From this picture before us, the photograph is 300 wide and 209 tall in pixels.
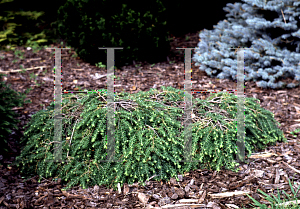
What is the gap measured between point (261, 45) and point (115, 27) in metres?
2.57

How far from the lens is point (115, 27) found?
4.85 m

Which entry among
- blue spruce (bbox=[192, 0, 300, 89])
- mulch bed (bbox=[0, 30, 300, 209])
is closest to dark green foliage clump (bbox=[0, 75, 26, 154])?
mulch bed (bbox=[0, 30, 300, 209])

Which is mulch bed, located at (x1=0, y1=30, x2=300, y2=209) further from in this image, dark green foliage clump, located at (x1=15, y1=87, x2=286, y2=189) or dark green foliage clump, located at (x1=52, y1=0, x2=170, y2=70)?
dark green foliage clump, located at (x1=52, y1=0, x2=170, y2=70)

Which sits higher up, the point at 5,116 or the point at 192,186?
→ the point at 5,116

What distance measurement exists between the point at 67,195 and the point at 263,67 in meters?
3.84

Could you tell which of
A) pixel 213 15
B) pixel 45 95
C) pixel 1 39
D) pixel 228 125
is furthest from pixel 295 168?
pixel 1 39

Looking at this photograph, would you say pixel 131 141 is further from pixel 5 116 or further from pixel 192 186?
pixel 5 116

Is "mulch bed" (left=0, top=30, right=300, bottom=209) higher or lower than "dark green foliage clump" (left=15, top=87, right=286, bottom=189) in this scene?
lower

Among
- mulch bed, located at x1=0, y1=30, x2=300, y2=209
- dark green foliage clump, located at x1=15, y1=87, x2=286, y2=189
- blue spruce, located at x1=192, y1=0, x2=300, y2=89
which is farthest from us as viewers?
blue spruce, located at x1=192, y1=0, x2=300, y2=89

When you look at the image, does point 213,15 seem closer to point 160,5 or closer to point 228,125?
point 160,5

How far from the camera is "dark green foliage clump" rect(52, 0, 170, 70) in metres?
4.81

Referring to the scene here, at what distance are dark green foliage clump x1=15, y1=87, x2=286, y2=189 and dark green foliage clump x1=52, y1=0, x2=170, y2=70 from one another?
6.99ft

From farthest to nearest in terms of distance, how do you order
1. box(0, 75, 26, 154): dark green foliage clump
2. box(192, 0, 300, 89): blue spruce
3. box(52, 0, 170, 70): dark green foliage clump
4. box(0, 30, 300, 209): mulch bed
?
box(52, 0, 170, 70): dark green foliage clump → box(192, 0, 300, 89): blue spruce → box(0, 75, 26, 154): dark green foliage clump → box(0, 30, 300, 209): mulch bed

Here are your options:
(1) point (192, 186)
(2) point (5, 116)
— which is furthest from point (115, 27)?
(1) point (192, 186)
